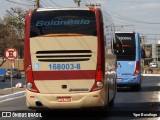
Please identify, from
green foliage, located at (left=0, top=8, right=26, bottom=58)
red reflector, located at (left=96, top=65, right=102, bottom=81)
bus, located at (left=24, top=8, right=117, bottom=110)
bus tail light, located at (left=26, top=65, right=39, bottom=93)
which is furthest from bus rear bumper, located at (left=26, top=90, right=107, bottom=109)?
green foliage, located at (left=0, top=8, right=26, bottom=58)

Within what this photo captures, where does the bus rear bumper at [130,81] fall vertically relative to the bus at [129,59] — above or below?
below

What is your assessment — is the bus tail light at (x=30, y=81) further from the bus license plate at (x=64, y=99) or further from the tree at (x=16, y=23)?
the tree at (x=16, y=23)

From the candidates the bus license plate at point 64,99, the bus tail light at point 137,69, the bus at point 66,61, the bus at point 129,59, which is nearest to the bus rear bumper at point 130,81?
the bus at point 129,59

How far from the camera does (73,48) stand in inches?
530

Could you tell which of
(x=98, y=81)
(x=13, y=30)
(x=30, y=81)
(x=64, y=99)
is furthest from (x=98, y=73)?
(x=13, y=30)

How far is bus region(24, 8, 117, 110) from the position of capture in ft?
43.7

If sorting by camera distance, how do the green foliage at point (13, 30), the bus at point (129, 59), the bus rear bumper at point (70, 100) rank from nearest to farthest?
the bus rear bumper at point (70, 100), the bus at point (129, 59), the green foliage at point (13, 30)

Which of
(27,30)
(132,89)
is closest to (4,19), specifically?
(132,89)

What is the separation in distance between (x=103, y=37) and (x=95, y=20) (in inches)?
21.1

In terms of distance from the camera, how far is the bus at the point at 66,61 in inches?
524

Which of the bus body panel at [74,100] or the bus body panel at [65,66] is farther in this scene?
the bus body panel at [65,66]

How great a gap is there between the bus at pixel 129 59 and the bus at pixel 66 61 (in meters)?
14.8

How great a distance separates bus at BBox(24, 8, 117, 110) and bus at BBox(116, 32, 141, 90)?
584 inches

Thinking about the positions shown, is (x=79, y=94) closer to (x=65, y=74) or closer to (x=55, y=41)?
(x=65, y=74)
